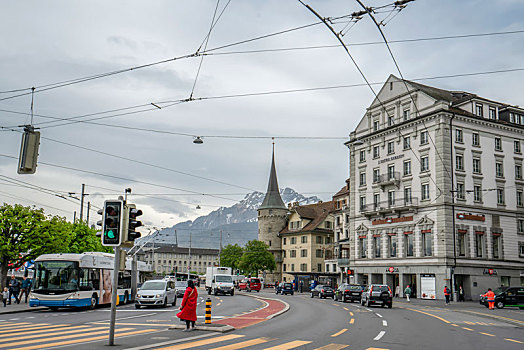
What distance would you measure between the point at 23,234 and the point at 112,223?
24.3 meters

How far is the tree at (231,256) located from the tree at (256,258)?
23.1ft

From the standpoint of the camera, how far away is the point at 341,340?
617 inches

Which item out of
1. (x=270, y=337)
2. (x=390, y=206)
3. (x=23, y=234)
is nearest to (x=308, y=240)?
(x=390, y=206)

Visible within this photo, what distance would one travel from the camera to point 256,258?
323 feet

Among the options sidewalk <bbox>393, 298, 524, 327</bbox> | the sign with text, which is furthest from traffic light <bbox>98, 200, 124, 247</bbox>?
the sign with text

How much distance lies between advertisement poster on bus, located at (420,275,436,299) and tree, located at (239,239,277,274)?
47186 mm

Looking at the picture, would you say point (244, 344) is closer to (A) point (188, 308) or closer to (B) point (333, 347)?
(B) point (333, 347)

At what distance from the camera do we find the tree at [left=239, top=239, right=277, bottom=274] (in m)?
98.3

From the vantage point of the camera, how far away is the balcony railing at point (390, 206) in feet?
186

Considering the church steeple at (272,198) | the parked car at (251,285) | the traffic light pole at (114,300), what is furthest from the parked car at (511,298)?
the church steeple at (272,198)

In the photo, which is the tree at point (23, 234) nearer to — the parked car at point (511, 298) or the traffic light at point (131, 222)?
the traffic light at point (131, 222)

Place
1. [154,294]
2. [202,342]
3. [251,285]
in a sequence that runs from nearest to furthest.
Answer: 1. [202,342]
2. [154,294]
3. [251,285]

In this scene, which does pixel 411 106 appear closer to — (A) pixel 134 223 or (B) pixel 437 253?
(B) pixel 437 253

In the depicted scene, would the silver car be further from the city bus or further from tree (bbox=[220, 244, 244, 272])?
tree (bbox=[220, 244, 244, 272])
